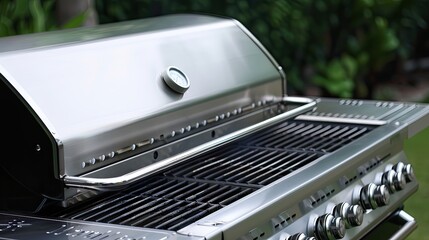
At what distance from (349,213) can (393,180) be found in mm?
354

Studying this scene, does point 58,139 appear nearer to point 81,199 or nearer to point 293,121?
point 81,199

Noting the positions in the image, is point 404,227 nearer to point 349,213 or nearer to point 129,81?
point 349,213

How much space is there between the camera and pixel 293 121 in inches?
98.1

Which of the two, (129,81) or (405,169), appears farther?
(405,169)

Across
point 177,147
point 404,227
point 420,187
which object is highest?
point 177,147

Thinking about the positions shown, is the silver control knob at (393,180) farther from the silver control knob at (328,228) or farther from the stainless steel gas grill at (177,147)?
the silver control knob at (328,228)

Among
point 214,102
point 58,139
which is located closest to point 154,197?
point 58,139

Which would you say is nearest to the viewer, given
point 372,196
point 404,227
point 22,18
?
point 372,196

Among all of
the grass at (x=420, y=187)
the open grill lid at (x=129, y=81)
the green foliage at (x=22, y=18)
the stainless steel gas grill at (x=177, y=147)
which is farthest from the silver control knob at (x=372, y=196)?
the grass at (x=420, y=187)

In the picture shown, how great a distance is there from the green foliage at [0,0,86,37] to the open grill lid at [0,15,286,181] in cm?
82

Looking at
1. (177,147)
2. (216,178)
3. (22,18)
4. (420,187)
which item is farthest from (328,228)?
(420,187)

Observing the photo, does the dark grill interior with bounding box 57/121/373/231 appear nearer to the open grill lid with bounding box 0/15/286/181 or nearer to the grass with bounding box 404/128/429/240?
the open grill lid with bounding box 0/15/286/181

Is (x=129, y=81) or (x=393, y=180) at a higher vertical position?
(x=129, y=81)

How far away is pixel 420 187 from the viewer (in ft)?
15.3
